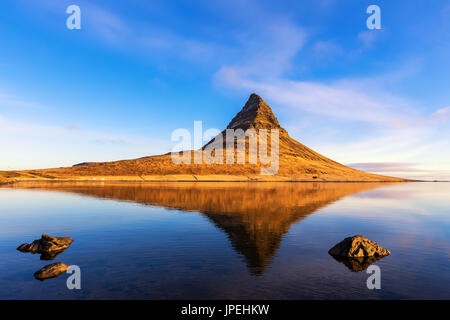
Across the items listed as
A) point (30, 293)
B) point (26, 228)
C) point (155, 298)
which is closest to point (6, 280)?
point (30, 293)

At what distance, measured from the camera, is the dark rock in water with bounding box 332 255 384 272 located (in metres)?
18.5

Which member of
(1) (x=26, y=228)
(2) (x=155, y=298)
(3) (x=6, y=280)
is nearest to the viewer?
(2) (x=155, y=298)

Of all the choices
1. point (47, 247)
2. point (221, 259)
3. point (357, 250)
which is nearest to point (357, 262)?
A: point (357, 250)

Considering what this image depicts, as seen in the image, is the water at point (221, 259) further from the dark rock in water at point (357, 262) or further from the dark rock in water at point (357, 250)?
the dark rock in water at point (357, 250)

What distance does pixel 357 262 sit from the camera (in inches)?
782

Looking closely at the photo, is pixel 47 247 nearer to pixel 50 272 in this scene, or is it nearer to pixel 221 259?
pixel 50 272

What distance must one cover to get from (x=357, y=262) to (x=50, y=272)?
2089 centimetres

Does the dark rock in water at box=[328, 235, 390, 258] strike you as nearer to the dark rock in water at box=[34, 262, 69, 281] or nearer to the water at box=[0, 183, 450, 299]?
the water at box=[0, 183, 450, 299]

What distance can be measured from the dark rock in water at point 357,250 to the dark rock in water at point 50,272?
19751 millimetres

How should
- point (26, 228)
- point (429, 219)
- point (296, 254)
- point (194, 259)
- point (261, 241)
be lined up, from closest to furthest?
point (194, 259) < point (296, 254) < point (261, 241) < point (26, 228) < point (429, 219)

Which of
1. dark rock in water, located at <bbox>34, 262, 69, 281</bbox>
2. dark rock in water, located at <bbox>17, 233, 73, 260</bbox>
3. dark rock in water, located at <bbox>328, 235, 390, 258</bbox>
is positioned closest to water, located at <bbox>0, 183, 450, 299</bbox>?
dark rock in water, located at <bbox>34, 262, 69, 281</bbox>

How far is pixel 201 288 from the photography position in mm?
14844

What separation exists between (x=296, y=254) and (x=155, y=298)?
12.2 m
